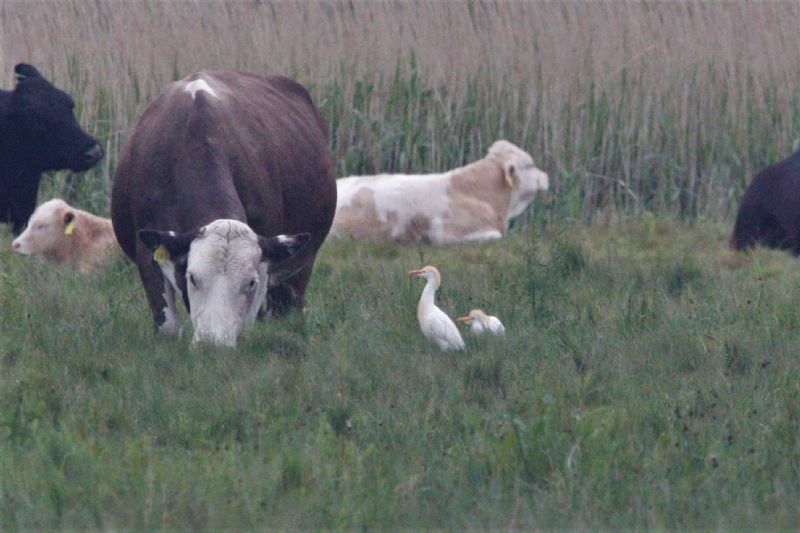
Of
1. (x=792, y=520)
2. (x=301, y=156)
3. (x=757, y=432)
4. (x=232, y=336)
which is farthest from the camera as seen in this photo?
(x=301, y=156)

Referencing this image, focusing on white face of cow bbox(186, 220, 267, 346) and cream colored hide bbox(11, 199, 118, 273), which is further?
cream colored hide bbox(11, 199, 118, 273)

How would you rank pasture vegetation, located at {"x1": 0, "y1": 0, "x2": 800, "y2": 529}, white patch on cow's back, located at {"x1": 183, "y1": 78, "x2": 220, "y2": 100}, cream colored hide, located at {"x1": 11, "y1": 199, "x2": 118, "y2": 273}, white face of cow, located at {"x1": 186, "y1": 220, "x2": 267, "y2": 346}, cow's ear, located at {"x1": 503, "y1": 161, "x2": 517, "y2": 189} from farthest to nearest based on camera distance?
cow's ear, located at {"x1": 503, "y1": 161, "x2": 517, "y2": 189}, cream colored hide, located at {"x1": 11, "y1": 199, "x2": 118, "y2": 273}, white patch on cow's back, located at {"x1": 183, "y1": 78, "x2": 220, "y2": 100}, white face of cow, located at {"x1": 186, "y1": 220, "x2": 267, "y2": 346}, pasture vegetation, located at {"x1": 0, "y1": 0, "x2": 800, "y2": 529}

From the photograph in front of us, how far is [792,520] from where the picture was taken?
388 cm

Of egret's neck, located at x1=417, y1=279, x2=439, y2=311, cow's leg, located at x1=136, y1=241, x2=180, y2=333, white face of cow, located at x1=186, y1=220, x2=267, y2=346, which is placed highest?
white face of cow, located at x1=186, y1=220, x2=267, y2=346

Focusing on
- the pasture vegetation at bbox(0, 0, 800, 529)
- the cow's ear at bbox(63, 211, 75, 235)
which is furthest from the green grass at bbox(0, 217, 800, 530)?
the cow's ear at bbox(63, 211, 75, 235)

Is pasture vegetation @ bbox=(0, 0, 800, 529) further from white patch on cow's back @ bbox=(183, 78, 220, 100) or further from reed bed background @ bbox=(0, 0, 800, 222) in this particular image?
white patch on cow's back @ bbox=(183, 78, 220, 100)

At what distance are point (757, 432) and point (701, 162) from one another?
27.4ft

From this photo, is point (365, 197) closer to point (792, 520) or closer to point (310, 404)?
point (310, 404)

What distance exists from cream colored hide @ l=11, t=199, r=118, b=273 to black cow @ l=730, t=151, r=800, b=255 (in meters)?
5.00

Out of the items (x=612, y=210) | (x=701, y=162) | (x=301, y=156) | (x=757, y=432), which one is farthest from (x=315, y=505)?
(x=701, y=162)

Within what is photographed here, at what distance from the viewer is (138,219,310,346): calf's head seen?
5.80 m

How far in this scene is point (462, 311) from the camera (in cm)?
738

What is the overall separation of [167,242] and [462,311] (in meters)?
2.09

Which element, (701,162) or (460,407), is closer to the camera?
(460,407)
